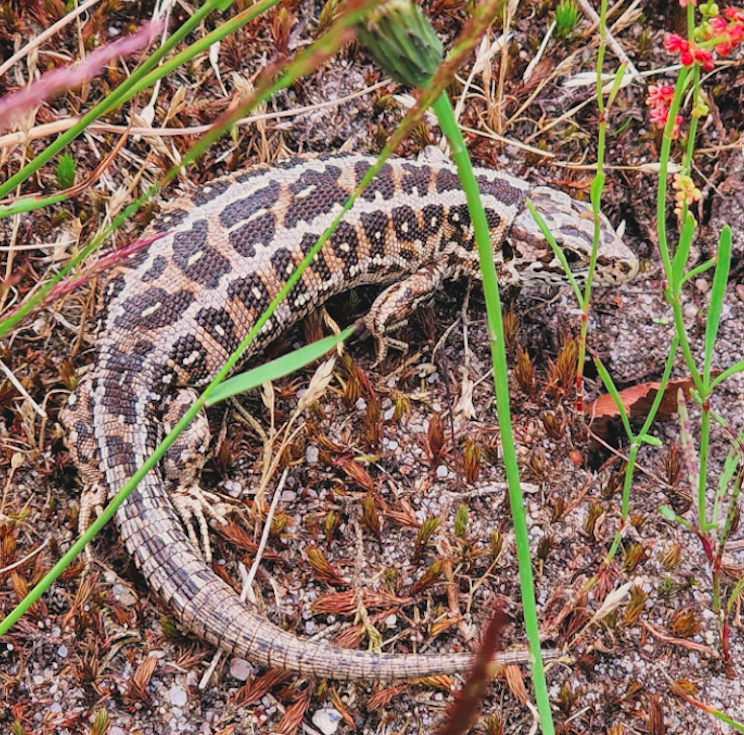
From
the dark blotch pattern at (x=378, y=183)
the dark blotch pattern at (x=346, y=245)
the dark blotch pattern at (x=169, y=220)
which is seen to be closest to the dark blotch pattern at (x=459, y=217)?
the dark blotch pattern at (x=378, y=183)

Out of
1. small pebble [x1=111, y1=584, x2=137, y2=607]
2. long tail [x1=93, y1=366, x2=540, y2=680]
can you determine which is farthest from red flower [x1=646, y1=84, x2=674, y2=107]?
small pebble [x1=111, y1=584, x2=137, y2=607]

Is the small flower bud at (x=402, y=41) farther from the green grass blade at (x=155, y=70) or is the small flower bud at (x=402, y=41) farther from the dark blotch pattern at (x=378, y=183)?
the dark blotch pattern at (x=378, y=183)

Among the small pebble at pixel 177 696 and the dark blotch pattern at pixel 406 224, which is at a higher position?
the dark blotch pattern at pixel 406 224

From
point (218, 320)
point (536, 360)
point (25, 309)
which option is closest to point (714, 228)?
point (536, 360)

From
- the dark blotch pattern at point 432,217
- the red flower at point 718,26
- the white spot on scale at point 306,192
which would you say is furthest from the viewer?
the dark blotch pattern at point 432,217

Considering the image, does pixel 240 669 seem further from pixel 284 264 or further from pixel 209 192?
pixel 209 192

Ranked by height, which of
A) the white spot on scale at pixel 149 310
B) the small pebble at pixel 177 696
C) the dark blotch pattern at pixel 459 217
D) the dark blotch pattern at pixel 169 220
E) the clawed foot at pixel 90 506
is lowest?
the small pebble at pixel 177 696

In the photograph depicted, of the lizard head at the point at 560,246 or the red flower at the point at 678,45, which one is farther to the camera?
the lizard head at the point at 560,246

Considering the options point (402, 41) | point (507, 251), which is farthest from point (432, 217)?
point (402, 41)
